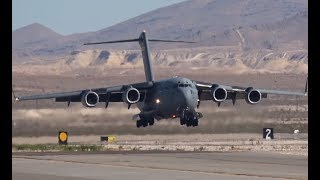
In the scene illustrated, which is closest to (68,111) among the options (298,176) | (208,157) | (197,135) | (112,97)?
(112,97)

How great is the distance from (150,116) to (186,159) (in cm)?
2609

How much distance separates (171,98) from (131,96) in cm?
307

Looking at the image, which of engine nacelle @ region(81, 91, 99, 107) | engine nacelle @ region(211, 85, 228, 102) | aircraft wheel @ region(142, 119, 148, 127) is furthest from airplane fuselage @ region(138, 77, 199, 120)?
engine nacelle @ region(81, 91, 99, 107)

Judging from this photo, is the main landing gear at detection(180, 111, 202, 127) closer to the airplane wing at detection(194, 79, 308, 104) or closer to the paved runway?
the airplane wing at detection(194, 79, 308, 104)

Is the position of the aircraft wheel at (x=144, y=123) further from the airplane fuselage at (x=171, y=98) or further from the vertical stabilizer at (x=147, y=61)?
the vertical stabilizer at (x=147, y=61)

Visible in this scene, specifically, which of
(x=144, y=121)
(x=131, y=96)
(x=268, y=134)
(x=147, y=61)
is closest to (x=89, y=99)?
(x=131, y=96)

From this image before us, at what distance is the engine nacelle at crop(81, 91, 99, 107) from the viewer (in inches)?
2208

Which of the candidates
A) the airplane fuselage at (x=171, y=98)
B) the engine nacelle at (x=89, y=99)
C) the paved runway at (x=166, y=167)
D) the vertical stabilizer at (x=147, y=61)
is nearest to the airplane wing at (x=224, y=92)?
the airplane fuselage at (x=171, y=98)

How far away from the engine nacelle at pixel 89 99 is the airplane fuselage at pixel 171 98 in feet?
12.1

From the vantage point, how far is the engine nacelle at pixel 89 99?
56.1m

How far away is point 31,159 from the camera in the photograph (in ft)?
105

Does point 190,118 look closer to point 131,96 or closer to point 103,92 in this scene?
point 131,96

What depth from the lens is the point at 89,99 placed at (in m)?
56.4
